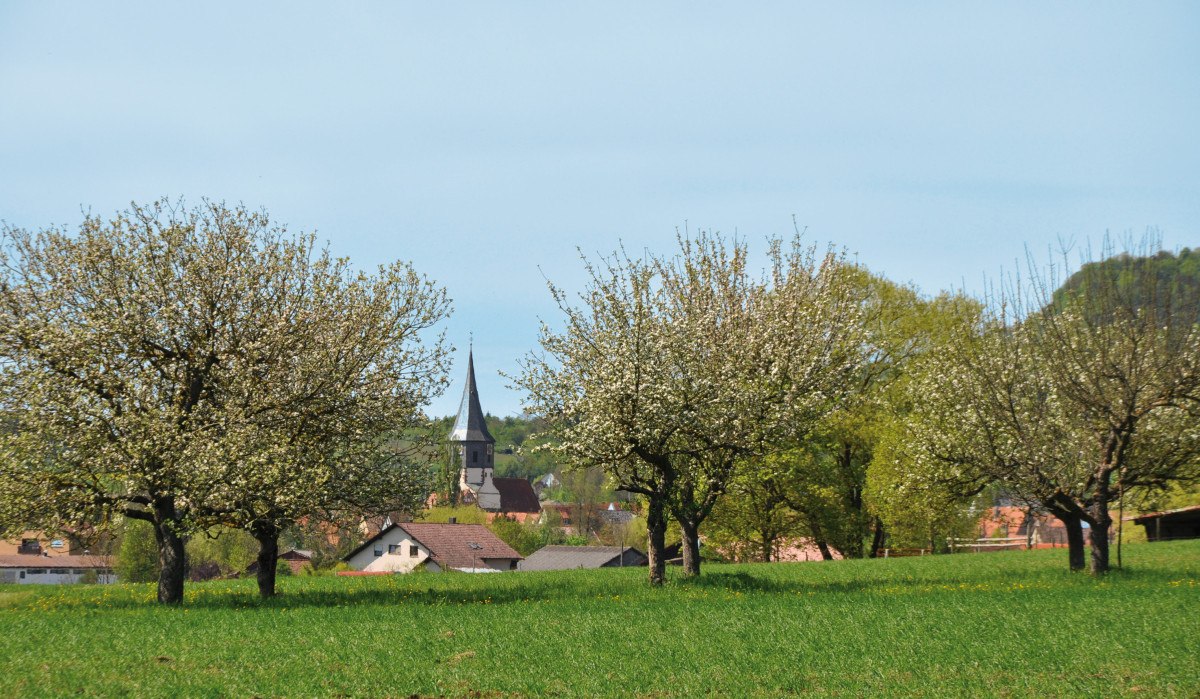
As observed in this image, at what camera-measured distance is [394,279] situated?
2862cm

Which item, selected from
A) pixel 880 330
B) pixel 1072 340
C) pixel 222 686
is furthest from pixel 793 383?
pixel 880 330

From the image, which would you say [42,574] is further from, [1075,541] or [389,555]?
[1075,541]

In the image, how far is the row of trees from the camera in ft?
94.8

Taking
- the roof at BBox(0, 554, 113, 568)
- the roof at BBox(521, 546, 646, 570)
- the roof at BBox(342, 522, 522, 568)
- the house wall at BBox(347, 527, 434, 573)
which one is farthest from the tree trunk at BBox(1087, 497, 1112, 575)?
the roof at BBox(0, 554, 113, 568)

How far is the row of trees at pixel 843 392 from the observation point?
94.8 ft

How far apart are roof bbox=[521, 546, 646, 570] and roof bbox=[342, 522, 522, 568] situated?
250cm

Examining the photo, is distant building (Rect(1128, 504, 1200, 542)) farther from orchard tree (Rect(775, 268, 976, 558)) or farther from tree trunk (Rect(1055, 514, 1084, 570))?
tree trunk (Rect(1055, 514, 1084, 570))

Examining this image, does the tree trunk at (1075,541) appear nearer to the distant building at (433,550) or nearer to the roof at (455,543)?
the roof at (455,543)

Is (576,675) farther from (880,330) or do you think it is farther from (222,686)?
(880,330)

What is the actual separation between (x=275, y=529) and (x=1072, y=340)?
82.9 ft

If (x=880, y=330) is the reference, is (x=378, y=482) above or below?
below

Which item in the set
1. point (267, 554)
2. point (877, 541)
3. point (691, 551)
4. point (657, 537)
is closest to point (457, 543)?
point (877, 541)

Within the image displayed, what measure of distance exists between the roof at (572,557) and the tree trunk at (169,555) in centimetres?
6400

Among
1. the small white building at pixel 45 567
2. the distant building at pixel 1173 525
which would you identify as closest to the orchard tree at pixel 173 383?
the distant building at pixel 1173 525
